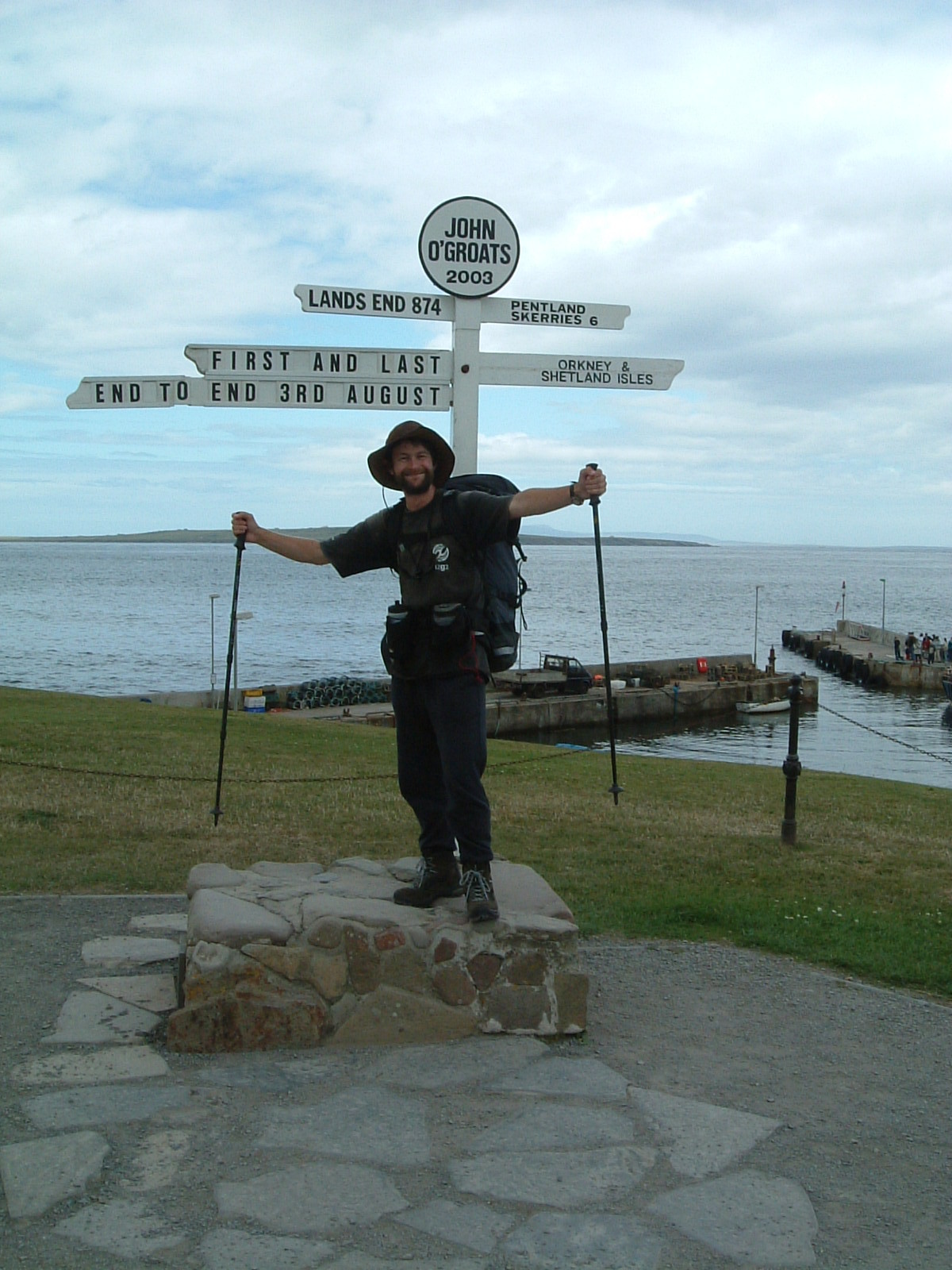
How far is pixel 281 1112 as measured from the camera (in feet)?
12.0

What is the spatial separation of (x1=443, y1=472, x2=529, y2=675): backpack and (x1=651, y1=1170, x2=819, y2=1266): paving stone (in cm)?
218

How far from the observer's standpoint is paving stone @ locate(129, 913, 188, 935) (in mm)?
5629

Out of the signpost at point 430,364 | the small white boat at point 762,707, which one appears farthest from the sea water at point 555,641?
the signpost at point 430,364

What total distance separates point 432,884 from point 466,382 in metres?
3.61

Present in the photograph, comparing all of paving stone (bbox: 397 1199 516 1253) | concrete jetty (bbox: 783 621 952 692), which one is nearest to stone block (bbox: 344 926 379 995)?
paving stone (bbox: 397 1199 516 1253)

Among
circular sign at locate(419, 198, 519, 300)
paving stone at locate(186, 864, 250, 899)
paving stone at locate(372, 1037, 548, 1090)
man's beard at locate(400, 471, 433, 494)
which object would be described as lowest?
paving stone at locate(372, 1037, 548, 1090)

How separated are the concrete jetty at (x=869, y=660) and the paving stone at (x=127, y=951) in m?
51.1

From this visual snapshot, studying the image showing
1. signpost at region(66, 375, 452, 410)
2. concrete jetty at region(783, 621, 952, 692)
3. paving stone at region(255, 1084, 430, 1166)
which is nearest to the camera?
paving stone at region(255, 1084, 430, 1166)

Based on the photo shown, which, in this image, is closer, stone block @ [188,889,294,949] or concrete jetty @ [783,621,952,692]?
stone block @ [188,889,294,949]

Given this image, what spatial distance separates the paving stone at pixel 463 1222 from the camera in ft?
9.74

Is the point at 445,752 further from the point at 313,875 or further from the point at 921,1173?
the point at 921,1173

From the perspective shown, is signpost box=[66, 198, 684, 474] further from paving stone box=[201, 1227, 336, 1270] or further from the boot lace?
paving stone box=[201, 1227, 336, 1270]

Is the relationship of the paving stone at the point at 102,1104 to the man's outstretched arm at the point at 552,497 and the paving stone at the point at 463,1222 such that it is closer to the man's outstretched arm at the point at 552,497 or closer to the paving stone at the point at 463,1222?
the paving stone at the point at 463,1222

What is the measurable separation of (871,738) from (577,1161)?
42.3 meters
